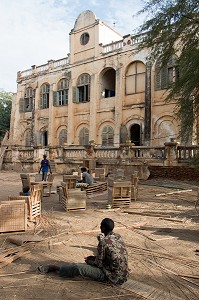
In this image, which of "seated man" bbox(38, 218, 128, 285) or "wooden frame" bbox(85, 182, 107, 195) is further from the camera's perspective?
"wooden frame" bbox(85, 182, 107, 195)

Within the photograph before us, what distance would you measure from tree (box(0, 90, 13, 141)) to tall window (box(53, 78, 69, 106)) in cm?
963

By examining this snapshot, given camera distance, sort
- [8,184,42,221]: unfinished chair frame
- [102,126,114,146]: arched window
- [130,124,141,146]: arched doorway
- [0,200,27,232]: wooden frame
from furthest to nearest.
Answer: [102,126,114,146]: arched window → [130,124,141,146]: arched doorway → [8,184,42,221]: unfinished chair frame → [0,200,27,232]: wooden frame

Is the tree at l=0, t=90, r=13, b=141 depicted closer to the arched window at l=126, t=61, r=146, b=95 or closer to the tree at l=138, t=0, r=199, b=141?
the arched window at l=126, t=61, r=146, b=95

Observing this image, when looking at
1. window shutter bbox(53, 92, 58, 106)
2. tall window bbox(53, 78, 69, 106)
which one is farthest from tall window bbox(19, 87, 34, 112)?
tall window bbox(53, 78, 69, 106)

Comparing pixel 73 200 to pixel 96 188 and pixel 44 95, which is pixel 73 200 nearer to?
pixel 96 188

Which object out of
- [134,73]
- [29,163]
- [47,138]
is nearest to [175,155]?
[134,73]

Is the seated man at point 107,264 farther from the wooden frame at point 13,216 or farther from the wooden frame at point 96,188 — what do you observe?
the wooden frame at point 96,188

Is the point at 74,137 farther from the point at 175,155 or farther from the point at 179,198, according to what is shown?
the point at 179,198

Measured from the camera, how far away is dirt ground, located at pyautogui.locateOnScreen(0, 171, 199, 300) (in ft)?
13.0

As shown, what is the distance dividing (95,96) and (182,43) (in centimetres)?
1523

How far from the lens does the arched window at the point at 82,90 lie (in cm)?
2661

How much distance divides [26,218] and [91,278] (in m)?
2.95

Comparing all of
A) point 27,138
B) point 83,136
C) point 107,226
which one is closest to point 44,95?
point 27,138

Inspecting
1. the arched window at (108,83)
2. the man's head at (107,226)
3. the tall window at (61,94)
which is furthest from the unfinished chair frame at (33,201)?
the tall window at (61,94)
